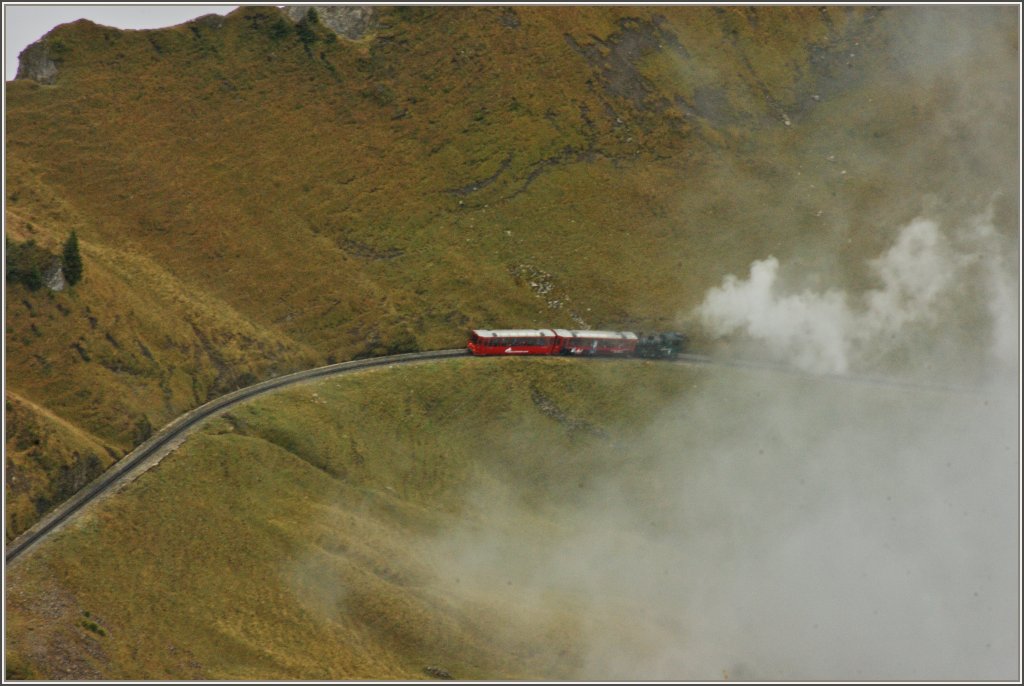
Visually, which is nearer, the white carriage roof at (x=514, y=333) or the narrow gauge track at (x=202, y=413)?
the narrow gauge track at (x=202, y=413)

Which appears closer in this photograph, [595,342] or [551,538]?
[551,538]

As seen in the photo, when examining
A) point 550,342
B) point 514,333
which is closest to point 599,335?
point 550,342

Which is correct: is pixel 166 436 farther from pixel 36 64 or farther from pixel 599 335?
pixel 36 64

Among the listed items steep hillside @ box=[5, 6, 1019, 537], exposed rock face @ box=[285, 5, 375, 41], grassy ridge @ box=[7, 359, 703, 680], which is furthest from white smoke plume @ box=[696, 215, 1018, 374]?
exposed rock face @ box=[285, 5, 375, 41]

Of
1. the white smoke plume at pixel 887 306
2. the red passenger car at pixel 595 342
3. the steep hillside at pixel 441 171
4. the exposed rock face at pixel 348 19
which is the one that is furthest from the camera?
the exposed rock face at pixel 348 19

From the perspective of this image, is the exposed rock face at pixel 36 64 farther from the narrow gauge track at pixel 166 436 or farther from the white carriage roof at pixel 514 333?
the white carriage roof at pixel 514 333

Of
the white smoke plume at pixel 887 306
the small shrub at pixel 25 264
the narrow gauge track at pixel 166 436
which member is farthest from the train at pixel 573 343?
the small shrub at pixel 25 264

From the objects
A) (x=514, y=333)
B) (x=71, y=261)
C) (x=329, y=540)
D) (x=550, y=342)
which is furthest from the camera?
(x=550, y=342)
